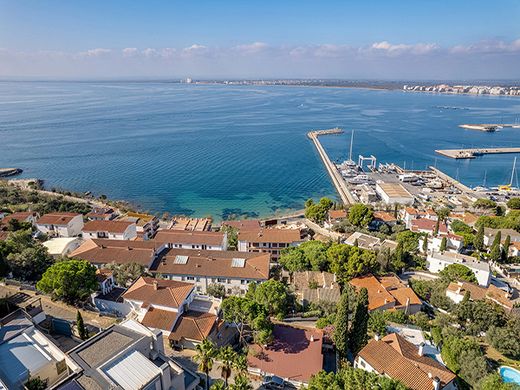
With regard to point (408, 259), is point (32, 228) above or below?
above

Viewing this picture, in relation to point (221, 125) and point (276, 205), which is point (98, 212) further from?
point (221, 125)

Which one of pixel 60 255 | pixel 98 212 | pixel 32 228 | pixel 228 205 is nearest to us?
pixel 60 255

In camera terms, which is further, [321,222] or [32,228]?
[321,222]

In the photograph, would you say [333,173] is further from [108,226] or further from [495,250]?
[108,226]

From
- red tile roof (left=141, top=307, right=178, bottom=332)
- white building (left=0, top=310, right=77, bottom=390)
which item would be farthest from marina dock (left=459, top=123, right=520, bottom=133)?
white building (left=0, top=310, right=77, bottom=390)

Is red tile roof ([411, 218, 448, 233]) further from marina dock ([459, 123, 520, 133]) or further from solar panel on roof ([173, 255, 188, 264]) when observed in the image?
marina dock ([459, 123, 520, 133])

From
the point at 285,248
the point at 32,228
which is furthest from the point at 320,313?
the point at 32,228

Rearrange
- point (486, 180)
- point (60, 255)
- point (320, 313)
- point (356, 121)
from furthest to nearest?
point (356, 121) < point (486, 180) < point (60, 255) < point (320, 313)
